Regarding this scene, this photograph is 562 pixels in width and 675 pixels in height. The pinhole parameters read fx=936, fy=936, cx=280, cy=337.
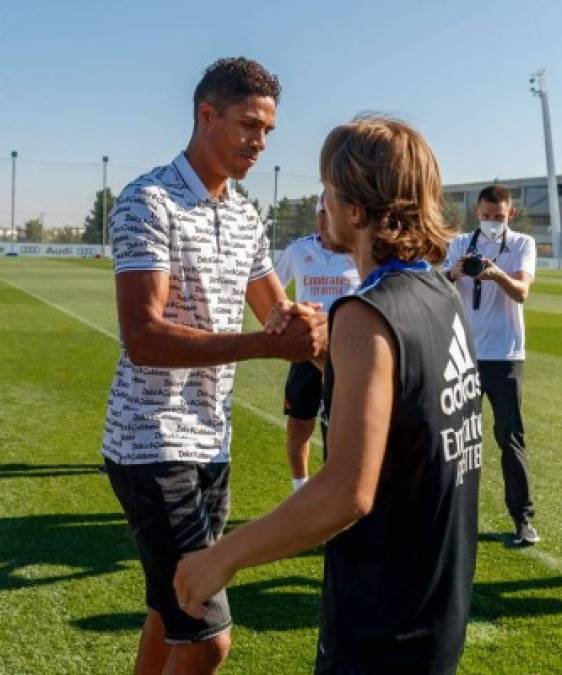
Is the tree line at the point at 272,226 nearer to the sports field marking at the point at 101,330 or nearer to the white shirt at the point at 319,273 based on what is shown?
the sports field marking at the point at 101,330

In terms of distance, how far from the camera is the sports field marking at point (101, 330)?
991cm

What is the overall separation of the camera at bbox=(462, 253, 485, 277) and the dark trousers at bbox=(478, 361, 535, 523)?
25.4 inches

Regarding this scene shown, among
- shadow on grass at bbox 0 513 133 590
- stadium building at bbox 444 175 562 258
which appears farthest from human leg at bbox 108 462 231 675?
stadium building at bbox 444 175 562 258

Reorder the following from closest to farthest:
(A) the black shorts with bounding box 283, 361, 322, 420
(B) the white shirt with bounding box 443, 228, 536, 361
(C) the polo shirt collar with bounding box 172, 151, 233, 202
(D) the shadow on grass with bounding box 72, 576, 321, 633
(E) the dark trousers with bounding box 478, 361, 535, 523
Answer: (C) the polo shirt collar with bounding box 172, 151, 233, 202
(D) the shadow on grass with bounding box 72, 576, 321, 633
(E) the dark trousers with bounding box 478, 361, 535, 523
(B) the white shirt with bounding box 443, 228, 536, 361
(A) the black shorts with bounding box 283, 361, 322, 420

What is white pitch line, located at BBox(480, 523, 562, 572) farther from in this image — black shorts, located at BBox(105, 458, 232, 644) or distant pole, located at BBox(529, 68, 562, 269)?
distant pole, located at BBox(529, 68, 562, 269)

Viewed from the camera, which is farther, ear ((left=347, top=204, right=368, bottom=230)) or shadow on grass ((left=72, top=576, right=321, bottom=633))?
shadow on grass ((left=72, top=576, right=321, bottom=633))

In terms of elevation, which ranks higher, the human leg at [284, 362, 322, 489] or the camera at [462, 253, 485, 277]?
the camera at [462, 253, 485, 277]

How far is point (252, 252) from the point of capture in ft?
11.0

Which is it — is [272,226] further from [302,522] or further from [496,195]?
[302,522]

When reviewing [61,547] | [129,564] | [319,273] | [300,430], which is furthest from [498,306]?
[61,547]

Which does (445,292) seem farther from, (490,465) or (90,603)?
(490,465)

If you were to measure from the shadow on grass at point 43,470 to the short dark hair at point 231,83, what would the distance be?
498 cm

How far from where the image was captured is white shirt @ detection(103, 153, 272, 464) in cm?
295

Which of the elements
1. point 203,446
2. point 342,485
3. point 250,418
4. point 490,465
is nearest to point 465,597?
point 342,485
